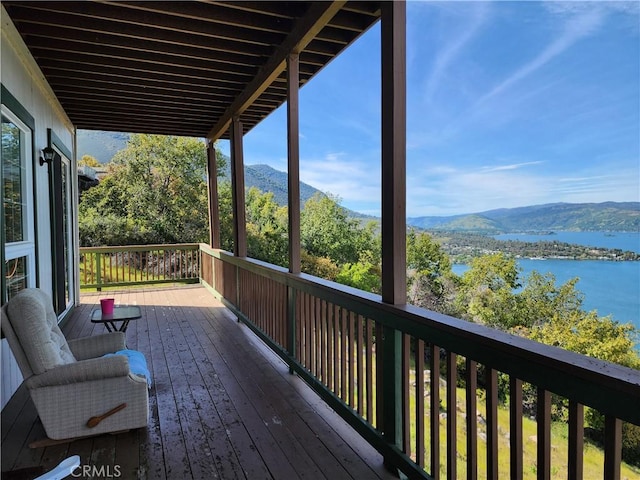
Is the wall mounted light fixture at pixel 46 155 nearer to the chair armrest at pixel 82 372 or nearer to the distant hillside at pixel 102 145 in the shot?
the chair armrest at pixel 82 372

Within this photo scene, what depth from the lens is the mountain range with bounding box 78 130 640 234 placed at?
16698 mm

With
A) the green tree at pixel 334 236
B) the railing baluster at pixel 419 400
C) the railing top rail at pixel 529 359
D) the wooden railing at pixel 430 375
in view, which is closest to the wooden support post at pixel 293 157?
the wooden railing at pixel 430 375

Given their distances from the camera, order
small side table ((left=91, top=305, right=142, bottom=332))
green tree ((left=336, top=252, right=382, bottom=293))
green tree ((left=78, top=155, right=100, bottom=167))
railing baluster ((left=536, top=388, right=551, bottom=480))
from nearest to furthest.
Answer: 1. railing baluster ((left=536, top=388, right=551, bottom=480))
2. small side table ((left=91, top=305, right=142, bottom=332))
3. green tree ((left=78, top=155, right=100, bottom=167))
4. green tree ((left=336, top=252, right=382, bottom=293))

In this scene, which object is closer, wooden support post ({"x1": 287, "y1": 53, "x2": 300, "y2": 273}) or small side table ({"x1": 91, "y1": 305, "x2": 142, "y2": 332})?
wooden support post ({"x1": 287, "y1": 53, "x2": 300, "y2": 273})

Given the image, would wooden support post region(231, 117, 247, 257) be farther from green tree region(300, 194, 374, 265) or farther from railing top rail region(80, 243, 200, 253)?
green tree region(300, 194, 374, 265)

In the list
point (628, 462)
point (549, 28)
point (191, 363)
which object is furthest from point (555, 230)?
point (191, 363)

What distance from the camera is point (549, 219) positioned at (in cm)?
2056

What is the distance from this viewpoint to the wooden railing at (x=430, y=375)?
1243mm

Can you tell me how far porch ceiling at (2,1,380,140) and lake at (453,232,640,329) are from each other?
15.0m

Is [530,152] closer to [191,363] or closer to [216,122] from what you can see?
[216,122]

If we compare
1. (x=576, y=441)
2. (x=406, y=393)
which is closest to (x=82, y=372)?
(x=406, y=393)

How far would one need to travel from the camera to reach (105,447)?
2455 mm

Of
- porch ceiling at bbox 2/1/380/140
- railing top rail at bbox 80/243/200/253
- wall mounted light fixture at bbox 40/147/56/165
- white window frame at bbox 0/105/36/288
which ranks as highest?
porch ceiling at bbox 2/1/380/140

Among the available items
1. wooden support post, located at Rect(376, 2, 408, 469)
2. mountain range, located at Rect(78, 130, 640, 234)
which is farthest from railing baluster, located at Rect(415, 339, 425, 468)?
mountain range, located at Rect(78, 130, 640, 234)
